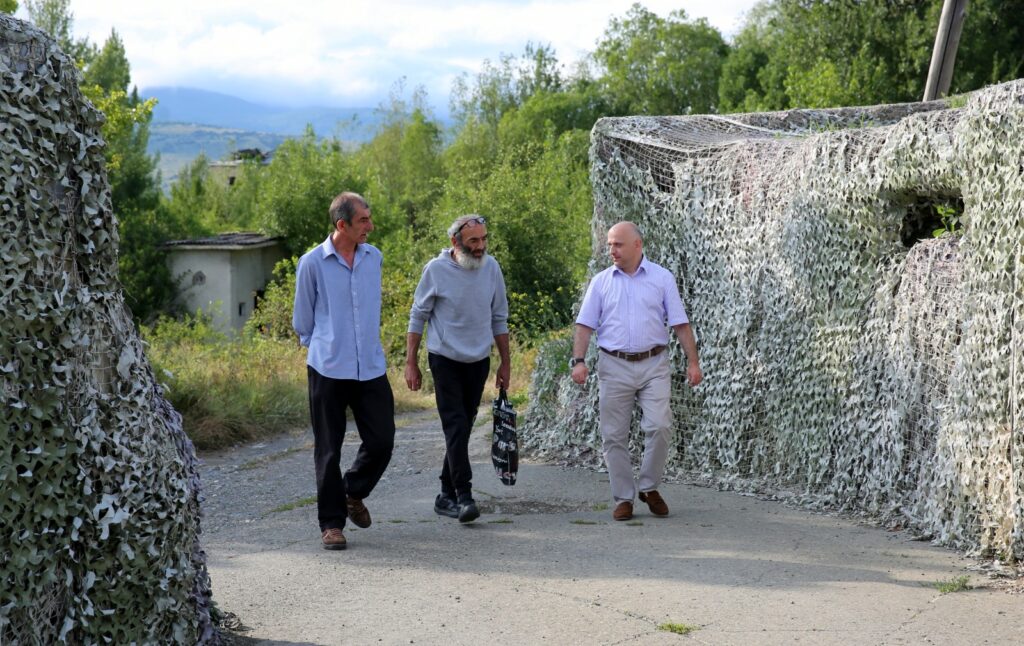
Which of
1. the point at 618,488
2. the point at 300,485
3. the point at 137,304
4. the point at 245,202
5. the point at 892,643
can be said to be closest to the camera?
the point at 892,643

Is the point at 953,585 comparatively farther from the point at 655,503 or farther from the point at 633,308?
the point at 633,308

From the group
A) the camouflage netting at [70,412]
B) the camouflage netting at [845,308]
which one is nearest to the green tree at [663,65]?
the camouflage netting at [845,308]

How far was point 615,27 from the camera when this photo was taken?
209ft

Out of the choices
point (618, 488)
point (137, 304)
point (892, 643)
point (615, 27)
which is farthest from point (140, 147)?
point (892, 643)

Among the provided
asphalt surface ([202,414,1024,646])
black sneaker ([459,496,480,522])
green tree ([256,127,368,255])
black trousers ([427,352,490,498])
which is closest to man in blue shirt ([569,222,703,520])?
asphalt surface ([202,414,1024,646])

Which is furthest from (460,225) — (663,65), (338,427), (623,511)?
(663,65)

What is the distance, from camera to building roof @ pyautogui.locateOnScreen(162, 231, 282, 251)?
129 ft

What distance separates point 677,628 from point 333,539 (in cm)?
245

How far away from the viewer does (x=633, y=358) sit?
7.94 metres

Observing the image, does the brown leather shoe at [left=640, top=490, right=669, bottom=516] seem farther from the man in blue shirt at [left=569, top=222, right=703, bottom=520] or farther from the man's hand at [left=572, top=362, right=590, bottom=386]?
the man's hand at [left=572, top=362, right=590, bottom=386]

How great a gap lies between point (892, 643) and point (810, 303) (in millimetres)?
3397

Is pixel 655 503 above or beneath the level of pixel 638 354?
beneath

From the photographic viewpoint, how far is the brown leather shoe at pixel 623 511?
25.7 ft

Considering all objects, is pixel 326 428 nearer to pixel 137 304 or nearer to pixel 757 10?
pixel 137 304
